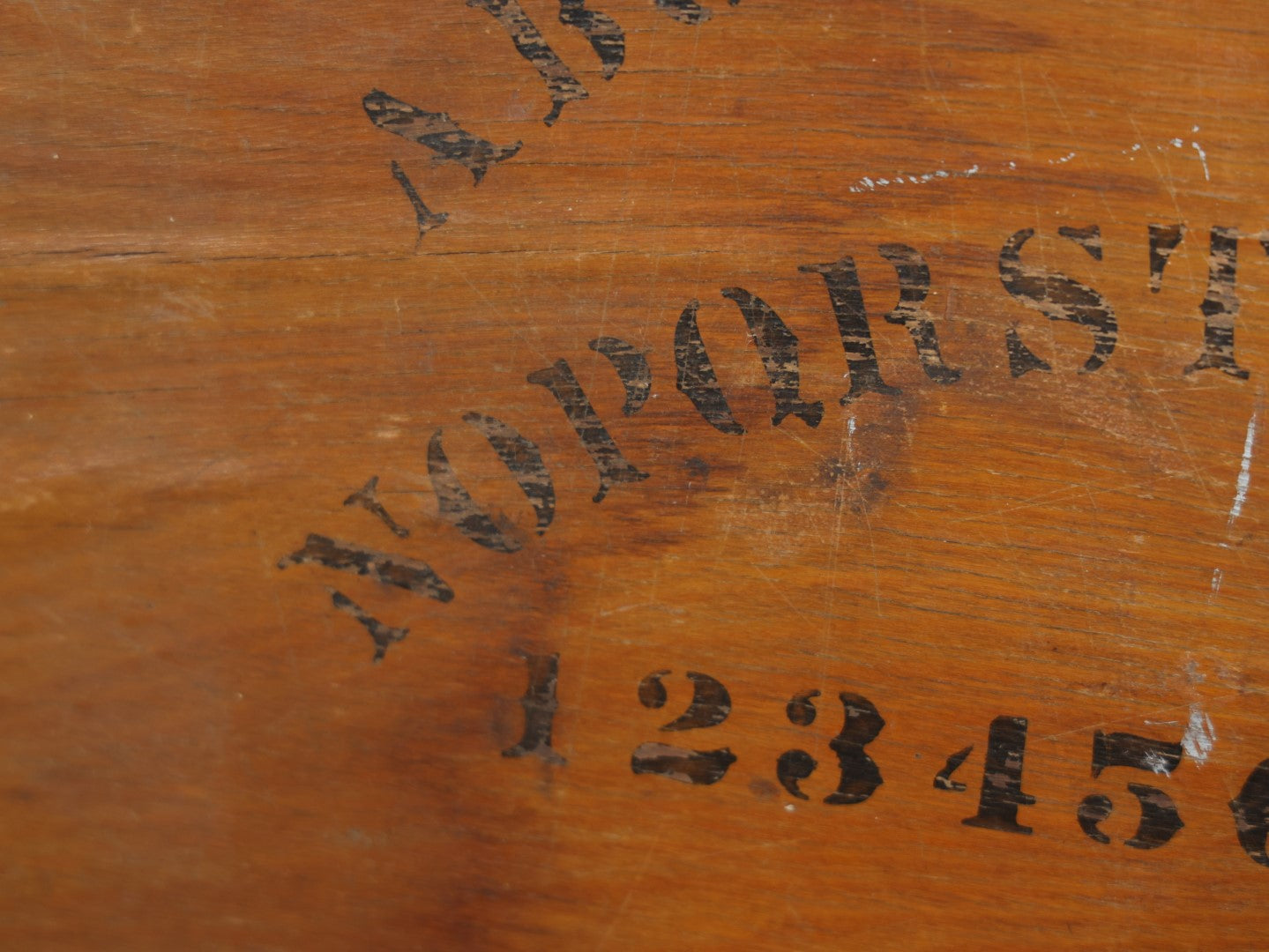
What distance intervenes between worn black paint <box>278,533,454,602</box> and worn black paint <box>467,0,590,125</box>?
477 mm

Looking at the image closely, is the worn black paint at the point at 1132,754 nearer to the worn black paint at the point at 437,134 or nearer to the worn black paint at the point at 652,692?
the worn black paint at the point at 652,692

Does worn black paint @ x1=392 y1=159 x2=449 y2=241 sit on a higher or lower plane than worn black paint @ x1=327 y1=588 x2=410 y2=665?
higher

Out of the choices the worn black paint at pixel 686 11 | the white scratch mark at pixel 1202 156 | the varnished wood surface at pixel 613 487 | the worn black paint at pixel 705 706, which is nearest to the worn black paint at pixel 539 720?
the varnished wood surface at pixel 613 487

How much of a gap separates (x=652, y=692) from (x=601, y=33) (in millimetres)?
681

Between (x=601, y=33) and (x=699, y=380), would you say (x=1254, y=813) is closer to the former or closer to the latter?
(x=699, y=380)

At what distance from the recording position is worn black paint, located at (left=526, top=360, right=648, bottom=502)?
862 mm

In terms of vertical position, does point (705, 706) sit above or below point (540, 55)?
below

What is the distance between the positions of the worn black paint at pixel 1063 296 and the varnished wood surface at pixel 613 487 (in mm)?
10

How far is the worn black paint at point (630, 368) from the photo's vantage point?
0.87 m

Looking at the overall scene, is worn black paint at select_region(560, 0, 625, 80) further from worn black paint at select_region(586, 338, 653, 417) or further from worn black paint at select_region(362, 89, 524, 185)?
worn black paint at select_region(586, 338, 653, 417)

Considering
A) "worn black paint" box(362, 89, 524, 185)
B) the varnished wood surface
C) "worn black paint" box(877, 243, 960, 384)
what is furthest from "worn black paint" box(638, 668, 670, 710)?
"worn black paint" box(362, 89, 524, 185)

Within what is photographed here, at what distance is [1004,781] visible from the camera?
2.77 feet

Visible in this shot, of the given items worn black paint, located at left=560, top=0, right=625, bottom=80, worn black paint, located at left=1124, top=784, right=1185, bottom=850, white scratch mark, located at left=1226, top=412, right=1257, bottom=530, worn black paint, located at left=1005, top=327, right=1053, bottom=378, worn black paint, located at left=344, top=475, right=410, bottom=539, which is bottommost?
worn black paint, located at left=1124, top=784, right=1185, bottom=850

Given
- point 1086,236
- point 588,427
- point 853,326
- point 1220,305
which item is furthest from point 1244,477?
point 588,427
